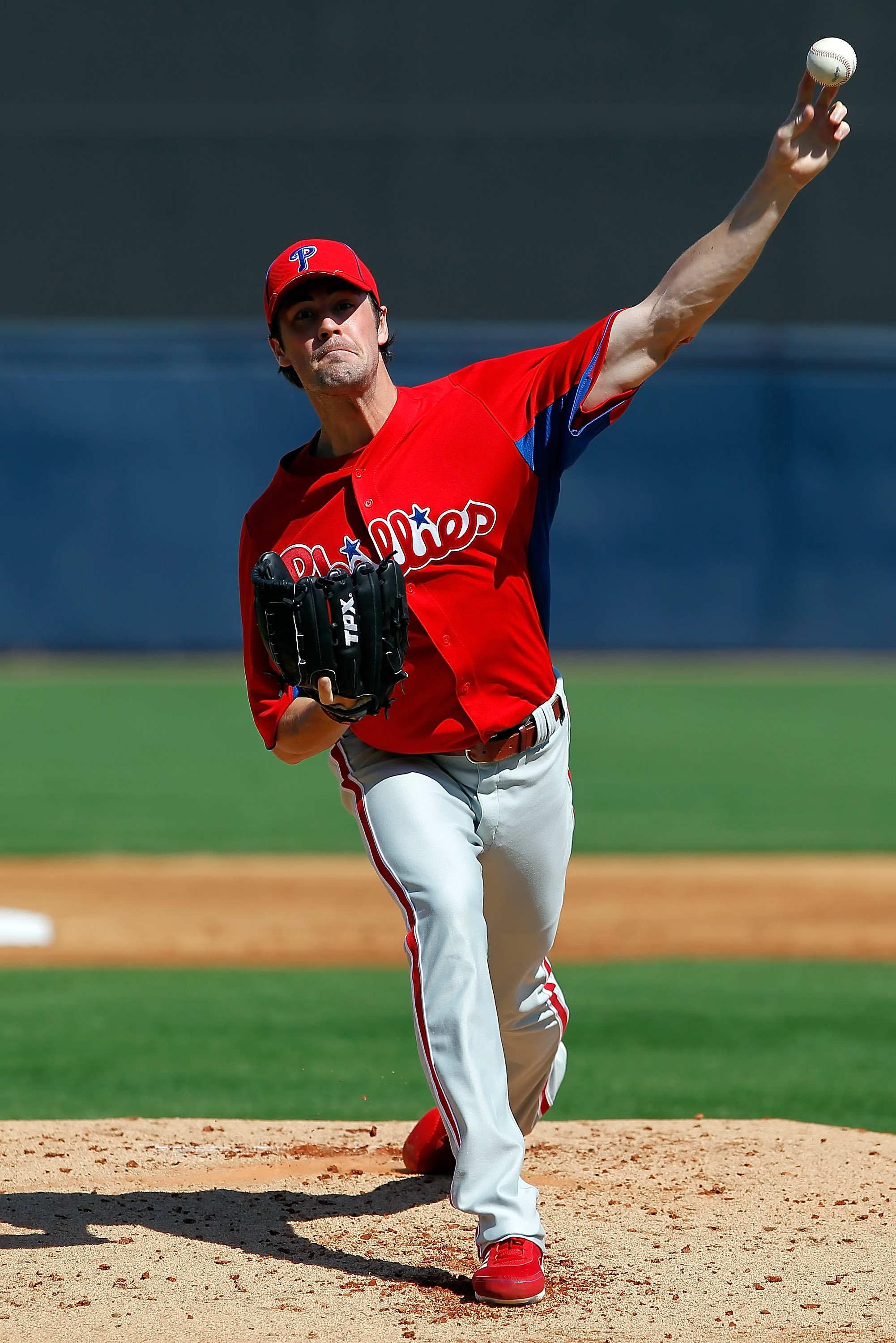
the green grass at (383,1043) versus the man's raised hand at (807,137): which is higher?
the man's raised hand at (807,137)

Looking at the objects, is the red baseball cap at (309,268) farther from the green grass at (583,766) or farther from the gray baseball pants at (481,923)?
the green grass at (583,766)

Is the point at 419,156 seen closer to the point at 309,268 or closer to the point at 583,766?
the point at 583,766

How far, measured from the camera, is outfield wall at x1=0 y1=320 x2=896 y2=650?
54.3 feet

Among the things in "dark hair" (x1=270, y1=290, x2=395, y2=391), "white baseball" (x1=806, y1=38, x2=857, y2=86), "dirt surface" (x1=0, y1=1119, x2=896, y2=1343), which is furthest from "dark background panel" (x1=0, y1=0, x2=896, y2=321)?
"white baseball" (x1=806, y1=38, x2=857, y2=86)

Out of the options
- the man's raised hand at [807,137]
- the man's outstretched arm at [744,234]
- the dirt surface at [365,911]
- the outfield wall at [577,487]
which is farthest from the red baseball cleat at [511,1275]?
the outfield wall at [577,487]

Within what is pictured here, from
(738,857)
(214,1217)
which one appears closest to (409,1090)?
(214,1217)

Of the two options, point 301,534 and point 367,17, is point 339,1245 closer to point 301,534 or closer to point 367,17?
point 301,534

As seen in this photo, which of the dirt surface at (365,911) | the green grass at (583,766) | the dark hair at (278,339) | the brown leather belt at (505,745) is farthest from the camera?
the green grass at (583,766)

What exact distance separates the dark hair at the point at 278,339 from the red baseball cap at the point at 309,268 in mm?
27

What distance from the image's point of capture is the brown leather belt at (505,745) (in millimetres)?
3232

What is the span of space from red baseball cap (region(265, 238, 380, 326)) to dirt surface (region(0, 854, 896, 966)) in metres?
3.88

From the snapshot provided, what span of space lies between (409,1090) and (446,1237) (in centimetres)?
170

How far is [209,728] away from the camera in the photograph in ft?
42.9

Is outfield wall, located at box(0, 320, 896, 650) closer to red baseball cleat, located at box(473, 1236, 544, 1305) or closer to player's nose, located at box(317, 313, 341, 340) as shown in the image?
player's nose, located at box(317, 313, 341, 340)
